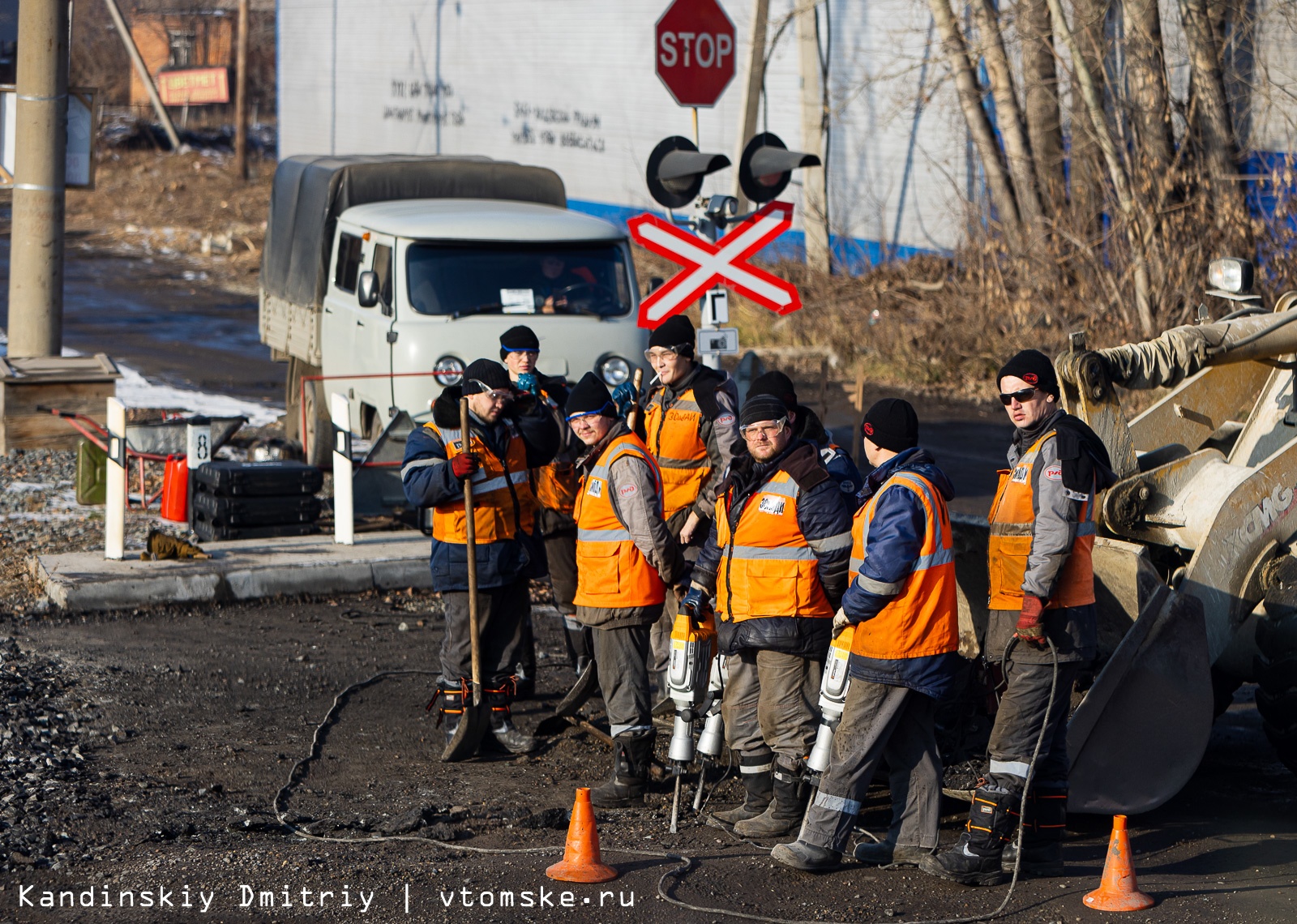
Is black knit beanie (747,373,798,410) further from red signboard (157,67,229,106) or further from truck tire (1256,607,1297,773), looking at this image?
red signboard (157,67,229,106)

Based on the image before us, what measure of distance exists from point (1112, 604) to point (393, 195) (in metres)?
8.41

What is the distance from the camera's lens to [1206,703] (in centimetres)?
601

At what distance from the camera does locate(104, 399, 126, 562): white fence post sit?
9.48 meters

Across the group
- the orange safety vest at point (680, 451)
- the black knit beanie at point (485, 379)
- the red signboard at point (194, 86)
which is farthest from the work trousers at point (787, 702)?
the red signboard at point (194, 86)

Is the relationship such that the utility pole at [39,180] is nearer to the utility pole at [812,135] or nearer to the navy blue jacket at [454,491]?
the navy blue jacket at [454,491]

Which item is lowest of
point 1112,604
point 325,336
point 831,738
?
point 831,738

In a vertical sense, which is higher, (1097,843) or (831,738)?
(831,738)

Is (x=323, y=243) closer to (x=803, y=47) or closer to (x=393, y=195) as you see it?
(x=393, y=195)

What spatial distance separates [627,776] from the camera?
21.0ft

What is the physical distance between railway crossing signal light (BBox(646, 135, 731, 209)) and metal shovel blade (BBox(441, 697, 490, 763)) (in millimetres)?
3739

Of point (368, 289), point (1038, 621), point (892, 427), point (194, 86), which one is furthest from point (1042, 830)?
point (194, 86)

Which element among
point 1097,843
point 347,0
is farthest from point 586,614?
point 347,0

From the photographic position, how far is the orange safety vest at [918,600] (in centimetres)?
539

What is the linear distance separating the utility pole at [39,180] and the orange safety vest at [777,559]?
949cm
